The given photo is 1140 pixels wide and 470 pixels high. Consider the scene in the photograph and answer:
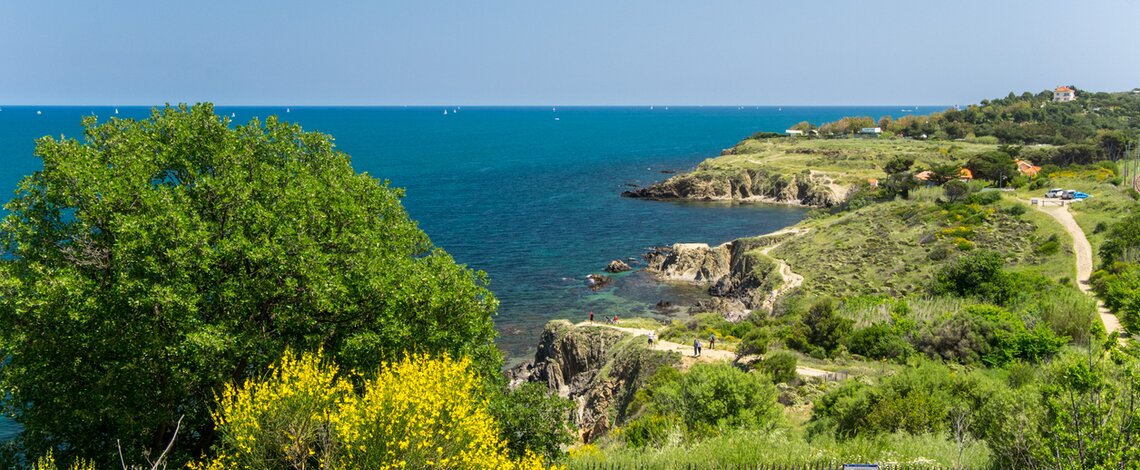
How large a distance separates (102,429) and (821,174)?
127507mm

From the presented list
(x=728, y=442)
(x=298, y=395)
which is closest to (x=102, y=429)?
(x=298, y=395)

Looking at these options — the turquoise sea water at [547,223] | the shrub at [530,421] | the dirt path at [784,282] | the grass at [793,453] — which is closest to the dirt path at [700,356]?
the turquoise sea water at [547,223]

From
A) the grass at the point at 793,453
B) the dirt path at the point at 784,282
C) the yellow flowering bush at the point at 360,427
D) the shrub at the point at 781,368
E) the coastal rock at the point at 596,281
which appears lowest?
the coastal rock at the point at 596,281

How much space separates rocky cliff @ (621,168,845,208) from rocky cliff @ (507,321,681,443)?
85.8 m

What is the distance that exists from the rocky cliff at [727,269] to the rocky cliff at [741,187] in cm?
4863

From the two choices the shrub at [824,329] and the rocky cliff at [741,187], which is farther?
the rocky cliff at [741,187]

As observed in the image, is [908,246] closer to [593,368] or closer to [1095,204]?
[1095,204]

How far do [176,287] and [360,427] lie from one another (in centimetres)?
615

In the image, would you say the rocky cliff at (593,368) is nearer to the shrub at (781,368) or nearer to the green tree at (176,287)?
the shrub at (781,368)

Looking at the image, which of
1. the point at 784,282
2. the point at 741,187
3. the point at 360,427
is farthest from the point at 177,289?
the point at 741,187

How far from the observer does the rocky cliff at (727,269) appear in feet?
211

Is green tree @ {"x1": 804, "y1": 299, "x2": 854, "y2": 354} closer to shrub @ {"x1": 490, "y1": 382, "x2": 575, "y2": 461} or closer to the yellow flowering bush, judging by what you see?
shrub @ {"x1": 490, "y1": 382, "x2": 575, "y2": 461}

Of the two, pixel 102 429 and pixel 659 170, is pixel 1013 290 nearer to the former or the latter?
pixel 102 429

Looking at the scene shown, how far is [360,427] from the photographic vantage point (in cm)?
1328
